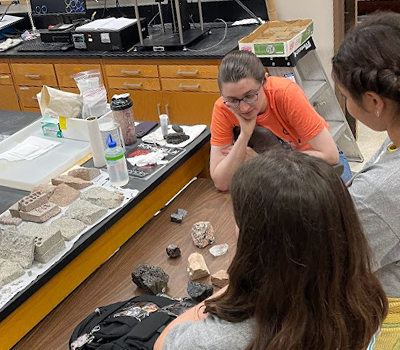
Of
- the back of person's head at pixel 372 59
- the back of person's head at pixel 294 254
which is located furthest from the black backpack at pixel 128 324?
the back of person's head at pixel 372 59

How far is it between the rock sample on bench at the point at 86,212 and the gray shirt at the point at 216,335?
2.96ft

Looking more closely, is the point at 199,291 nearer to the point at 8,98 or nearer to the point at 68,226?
the point at 68,226

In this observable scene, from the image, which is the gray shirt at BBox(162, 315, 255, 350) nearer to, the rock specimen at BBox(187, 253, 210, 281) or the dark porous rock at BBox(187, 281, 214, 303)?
the dark porous rock at BBox(187, 281, 214, 303)

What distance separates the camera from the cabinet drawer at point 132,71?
148 inches

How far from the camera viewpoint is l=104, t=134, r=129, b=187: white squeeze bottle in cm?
205

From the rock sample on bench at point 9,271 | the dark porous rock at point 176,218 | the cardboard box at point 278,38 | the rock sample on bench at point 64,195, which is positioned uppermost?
the cardboard box at point 278,38

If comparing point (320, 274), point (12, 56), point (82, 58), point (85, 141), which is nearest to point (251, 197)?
point (320, 274)

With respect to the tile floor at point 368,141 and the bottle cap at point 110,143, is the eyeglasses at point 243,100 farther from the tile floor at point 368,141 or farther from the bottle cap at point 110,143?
the tile floor at point 368,141

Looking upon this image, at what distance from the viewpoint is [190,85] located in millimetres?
3648

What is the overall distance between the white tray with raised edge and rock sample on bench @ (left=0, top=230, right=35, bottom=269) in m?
0.41

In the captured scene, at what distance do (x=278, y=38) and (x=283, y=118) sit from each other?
125cm

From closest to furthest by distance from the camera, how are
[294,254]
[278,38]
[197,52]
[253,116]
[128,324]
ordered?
1. [294,254]
2. [128,324]
3. [253,116]
4. [278,38]
5. [197,52]

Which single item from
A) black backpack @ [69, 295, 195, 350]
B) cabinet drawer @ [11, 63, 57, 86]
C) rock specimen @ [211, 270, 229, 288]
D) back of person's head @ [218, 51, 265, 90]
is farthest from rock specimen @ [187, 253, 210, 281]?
cabinet drawer @ [11, 63, 57, 86]

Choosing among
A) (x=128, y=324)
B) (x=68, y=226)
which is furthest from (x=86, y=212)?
(x=128, y=324)
